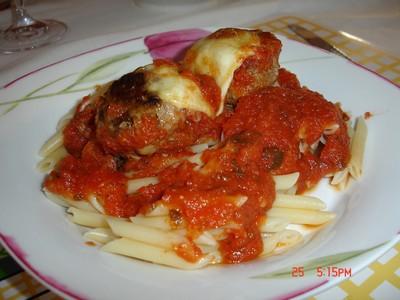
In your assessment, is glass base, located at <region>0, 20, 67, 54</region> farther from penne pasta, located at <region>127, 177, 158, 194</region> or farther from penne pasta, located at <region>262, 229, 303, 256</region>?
penne pasta, located at <region>262, 229, 303, 256</region>

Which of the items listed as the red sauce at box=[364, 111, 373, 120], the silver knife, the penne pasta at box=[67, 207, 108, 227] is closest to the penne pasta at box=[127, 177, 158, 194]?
the penne pasta at box=[67, 207, 108, 227]

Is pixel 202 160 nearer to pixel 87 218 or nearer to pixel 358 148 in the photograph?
pixel 87 218

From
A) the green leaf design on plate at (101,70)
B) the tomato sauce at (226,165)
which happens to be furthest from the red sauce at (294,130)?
the green leaf design on plate at (101,70)

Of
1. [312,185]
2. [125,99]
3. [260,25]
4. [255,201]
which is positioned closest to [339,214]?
[312,185]

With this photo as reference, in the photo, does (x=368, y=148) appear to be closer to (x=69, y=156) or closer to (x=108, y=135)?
(x=108, y=135)

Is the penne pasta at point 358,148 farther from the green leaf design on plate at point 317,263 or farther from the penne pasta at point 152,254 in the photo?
the penne pasta at point 152,254
